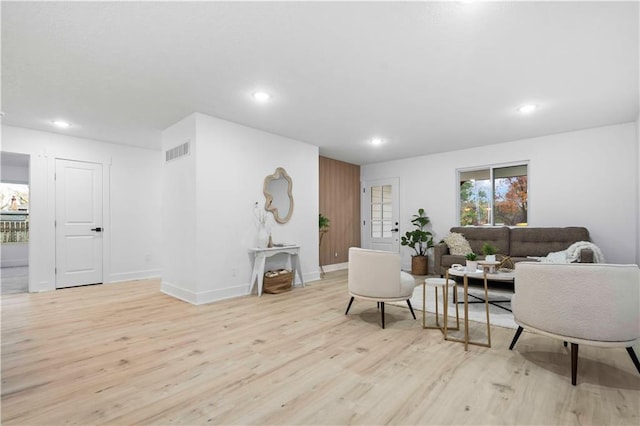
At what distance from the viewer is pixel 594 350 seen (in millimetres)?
2547

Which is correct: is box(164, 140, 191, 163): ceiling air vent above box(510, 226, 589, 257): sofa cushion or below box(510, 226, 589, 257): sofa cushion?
above

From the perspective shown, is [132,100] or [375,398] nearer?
[375,398]

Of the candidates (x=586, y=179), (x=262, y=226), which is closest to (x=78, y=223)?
(x=262, y=226)

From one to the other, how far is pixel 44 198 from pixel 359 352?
5.41m

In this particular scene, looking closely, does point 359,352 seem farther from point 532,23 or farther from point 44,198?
point 44,198

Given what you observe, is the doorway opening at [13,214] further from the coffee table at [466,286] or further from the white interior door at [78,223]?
the coffee table at [466,286]

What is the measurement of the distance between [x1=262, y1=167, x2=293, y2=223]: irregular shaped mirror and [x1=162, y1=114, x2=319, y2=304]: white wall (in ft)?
0.34

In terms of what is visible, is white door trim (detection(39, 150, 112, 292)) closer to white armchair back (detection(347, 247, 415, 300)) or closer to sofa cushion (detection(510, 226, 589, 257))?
white armchair back (detection(347, 247, 415, 300))

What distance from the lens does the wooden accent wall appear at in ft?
22.2

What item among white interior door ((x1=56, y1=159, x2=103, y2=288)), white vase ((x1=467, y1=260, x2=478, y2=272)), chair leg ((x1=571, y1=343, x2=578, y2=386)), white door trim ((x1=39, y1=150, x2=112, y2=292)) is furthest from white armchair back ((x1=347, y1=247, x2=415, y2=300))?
white door trim ((x1=39, y1=150, x2=112, y2=292))

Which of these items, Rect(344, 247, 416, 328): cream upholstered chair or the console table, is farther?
the console table

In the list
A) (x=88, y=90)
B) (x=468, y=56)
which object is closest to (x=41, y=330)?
(x=88, y=90)

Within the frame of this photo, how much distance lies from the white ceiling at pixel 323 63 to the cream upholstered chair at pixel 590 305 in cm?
178

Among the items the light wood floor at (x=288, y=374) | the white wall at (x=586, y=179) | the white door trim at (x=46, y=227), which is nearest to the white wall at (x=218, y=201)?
the light wood floor at (x=288, y=374)
